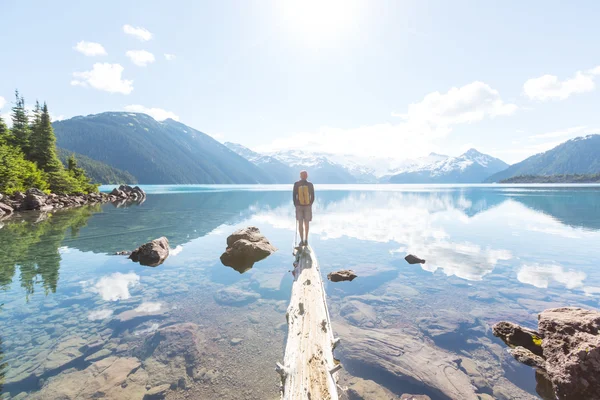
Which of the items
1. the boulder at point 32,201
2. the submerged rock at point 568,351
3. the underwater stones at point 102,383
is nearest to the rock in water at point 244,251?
the underwater stones at point 102,383

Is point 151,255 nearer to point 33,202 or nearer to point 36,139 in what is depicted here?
point 33,202

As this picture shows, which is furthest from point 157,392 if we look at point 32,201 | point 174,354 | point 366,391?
point 32,201

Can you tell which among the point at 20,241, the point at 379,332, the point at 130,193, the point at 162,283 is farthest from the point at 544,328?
the point at 130,193

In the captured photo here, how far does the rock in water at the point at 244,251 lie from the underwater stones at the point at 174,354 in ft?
22.4

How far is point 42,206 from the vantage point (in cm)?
4409

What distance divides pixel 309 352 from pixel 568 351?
6447 millimetres

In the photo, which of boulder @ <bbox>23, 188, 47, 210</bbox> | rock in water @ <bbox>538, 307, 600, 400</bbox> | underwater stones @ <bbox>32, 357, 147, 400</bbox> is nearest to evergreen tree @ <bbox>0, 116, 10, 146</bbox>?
boulder @ <bbox>23, 188, 47, 210</bbox>

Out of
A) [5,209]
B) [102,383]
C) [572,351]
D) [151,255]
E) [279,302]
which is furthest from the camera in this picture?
[5,209]

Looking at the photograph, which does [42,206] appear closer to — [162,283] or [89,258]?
[89,258]

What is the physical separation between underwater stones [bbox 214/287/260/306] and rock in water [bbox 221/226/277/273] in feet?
10.8

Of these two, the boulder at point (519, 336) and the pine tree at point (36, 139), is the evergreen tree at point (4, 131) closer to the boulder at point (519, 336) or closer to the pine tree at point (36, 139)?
the pine tree at point (36, 139)

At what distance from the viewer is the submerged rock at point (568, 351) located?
5.86m

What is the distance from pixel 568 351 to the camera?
673 cm

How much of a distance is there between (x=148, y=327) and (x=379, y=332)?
24.1ft
